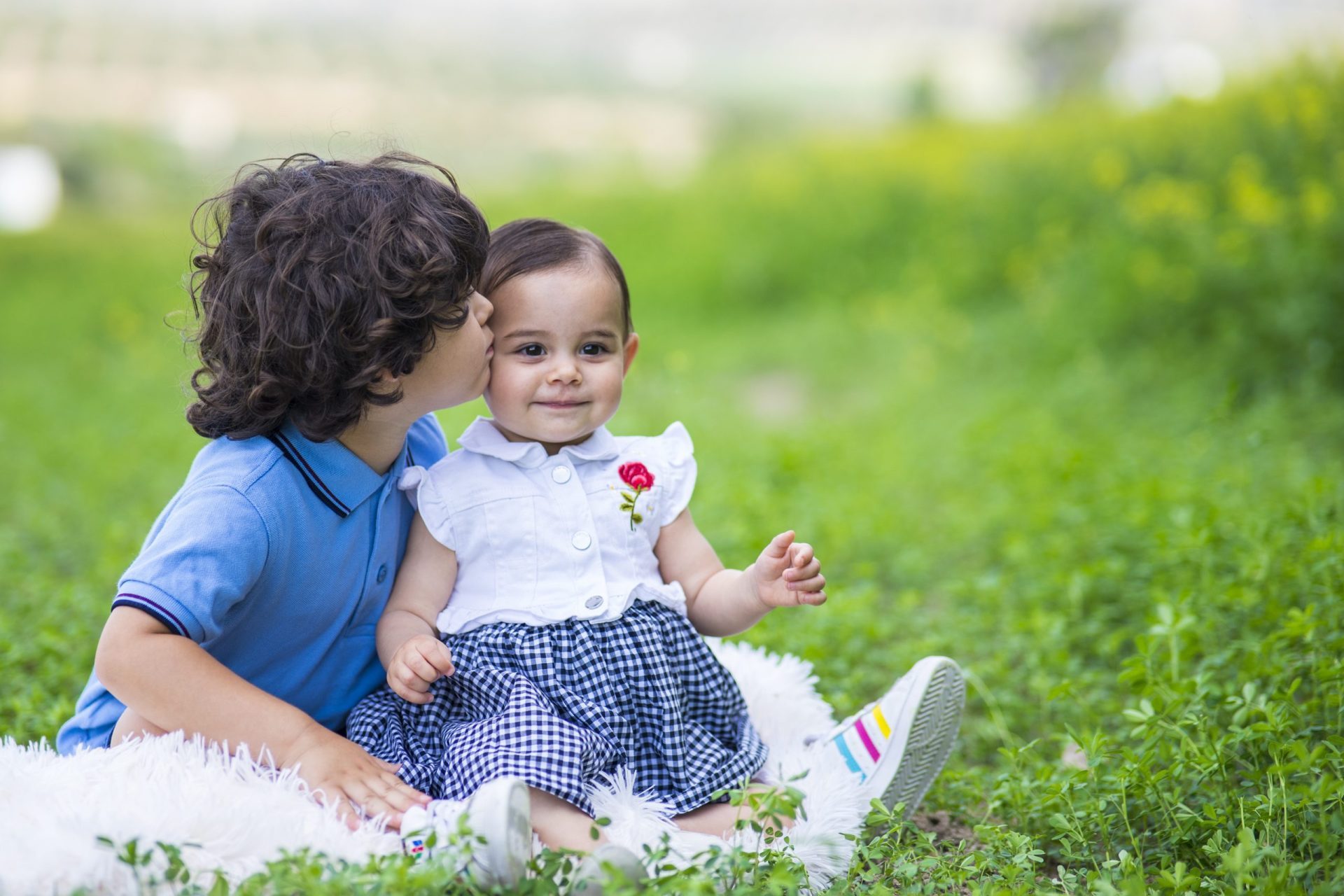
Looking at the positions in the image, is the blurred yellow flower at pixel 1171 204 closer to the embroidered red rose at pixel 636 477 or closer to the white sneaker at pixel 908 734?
the white sneaker at pixel 908 734

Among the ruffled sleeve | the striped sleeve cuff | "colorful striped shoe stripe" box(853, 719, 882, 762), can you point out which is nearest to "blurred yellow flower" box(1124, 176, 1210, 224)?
"colorful striped shoe stripe" box(853, 719, 882, 762)

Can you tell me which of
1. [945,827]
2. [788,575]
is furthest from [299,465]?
[945,827]

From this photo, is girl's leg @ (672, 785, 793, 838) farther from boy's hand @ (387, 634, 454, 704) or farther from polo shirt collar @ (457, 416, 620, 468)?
polo shirt collar @ (457, 416, 620, 468)

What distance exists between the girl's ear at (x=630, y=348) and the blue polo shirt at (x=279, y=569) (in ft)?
1.48

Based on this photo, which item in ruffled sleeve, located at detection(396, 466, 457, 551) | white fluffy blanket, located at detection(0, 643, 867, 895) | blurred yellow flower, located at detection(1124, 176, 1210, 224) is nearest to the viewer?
white fluffy blanket, located at detection(0, 643, 867, 895)

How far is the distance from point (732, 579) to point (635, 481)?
24 cm

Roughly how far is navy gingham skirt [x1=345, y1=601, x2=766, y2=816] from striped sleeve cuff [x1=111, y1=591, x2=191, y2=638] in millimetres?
388

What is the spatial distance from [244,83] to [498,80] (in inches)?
122

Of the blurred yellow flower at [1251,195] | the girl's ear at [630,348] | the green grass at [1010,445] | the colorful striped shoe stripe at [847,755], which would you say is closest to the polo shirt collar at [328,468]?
the girl's ear at [630,348]

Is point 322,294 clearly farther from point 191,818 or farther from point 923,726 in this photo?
point 923,726

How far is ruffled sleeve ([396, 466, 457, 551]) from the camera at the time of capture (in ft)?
6.31

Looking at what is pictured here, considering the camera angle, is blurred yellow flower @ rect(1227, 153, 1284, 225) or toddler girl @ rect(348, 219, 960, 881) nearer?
toddler girl @ rect(348, 219, 960, 881)

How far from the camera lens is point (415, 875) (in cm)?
138

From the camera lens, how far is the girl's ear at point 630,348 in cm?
209
